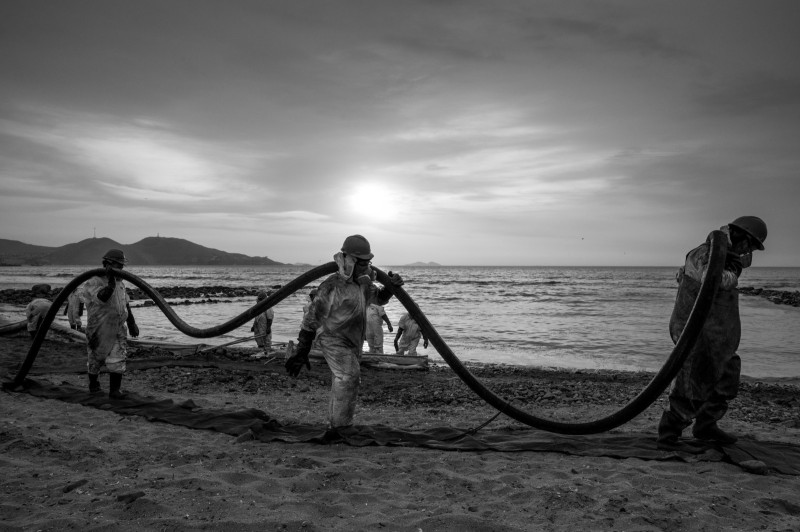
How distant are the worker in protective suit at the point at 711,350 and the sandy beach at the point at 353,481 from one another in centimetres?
51

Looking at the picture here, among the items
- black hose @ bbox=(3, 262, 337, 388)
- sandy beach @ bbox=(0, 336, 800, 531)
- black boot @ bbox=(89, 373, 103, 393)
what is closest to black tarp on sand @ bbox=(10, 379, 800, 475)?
sandy beach @ bbox=(0, 336, 800, 531)

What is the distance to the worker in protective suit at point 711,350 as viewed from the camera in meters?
5.20

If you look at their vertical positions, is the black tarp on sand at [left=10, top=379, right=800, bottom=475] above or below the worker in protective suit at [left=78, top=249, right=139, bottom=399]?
below

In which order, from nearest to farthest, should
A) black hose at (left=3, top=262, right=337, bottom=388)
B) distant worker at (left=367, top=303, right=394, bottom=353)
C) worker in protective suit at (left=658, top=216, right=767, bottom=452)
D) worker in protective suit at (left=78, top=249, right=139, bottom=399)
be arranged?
worker in protective suit at (left=658, top=216, right=767, bottom=452)
black hose at (left=3, top=262, right=337, bottom=388)
worker in protective suit at (left=78, top=249, right=139, bottom=399)
distant worker at (left=367, top=303, right=394, bottom=353)

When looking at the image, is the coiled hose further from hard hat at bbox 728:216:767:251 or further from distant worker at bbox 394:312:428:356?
distant worker at bbox 394:312:428:356

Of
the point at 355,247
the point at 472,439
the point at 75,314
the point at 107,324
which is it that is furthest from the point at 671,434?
the point at 75,314

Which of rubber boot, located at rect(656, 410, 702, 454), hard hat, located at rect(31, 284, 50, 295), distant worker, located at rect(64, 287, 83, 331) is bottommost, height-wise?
distant worker, located at rect(64, 287, 83, 331)

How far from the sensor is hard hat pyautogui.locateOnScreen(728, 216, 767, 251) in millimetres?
5164

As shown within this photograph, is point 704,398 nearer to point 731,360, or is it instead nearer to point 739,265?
point 731,360

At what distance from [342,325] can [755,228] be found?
448cm

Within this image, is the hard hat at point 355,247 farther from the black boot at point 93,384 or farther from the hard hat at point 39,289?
the hard hat at point 39,289

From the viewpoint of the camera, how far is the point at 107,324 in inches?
298

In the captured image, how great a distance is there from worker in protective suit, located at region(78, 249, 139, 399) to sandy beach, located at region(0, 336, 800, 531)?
70 centimetres

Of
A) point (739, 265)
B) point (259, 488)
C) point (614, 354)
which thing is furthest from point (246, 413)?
point (614, 354)
